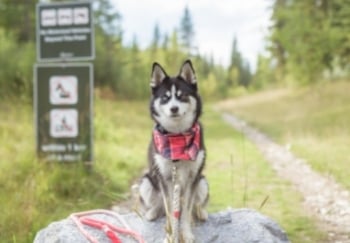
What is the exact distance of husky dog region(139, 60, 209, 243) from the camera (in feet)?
13.9

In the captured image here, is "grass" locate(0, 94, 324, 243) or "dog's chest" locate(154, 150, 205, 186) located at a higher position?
"dog's chest" locate(154, 150, 205, 186)

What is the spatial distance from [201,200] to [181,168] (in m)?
0.49

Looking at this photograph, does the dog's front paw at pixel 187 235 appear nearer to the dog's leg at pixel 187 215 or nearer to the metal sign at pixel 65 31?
the dog's leg at pixel 187 215

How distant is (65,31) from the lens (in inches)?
335

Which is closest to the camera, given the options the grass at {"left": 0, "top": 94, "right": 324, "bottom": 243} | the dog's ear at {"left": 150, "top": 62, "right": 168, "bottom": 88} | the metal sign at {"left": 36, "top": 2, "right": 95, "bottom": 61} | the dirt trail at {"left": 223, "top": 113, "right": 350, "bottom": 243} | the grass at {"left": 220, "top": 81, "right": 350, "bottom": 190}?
the dog's ear at {"left": 150, "top": 62, "right": 168, "bottom": 88}

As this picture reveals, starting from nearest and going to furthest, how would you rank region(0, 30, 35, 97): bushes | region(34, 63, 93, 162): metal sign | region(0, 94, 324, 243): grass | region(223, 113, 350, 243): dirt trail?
region(0, 94, 324, 243): grass < region(223, 113, 350, 243): dirt trail < region(34, 63, 93, 162): metal sign < region(0, 30, 35, 97): bushes

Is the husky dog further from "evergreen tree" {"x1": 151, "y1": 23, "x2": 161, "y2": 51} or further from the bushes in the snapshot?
"evergreen tree" {"x1": 151, "y1": 23, "x2": 161, "y2": 51}

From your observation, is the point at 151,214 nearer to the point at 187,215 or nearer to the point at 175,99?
the point at 187,215

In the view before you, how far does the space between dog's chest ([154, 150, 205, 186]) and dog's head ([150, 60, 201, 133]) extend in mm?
243

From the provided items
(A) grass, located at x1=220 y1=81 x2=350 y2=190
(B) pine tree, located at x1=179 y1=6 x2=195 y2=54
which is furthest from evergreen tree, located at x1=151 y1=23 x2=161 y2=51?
(A) grass, located at x1=220 y1=81 x2=350 y2=190

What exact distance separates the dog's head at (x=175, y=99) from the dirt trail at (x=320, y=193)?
217cm

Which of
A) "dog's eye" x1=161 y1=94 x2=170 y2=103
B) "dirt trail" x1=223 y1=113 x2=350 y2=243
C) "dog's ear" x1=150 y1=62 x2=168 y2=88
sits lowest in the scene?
"dirt trail" x1=223 y1=113 x2=350 y2=243

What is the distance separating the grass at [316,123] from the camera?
9.95 metres

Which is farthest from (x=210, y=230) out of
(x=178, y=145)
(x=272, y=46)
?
(x=272, y=46)
